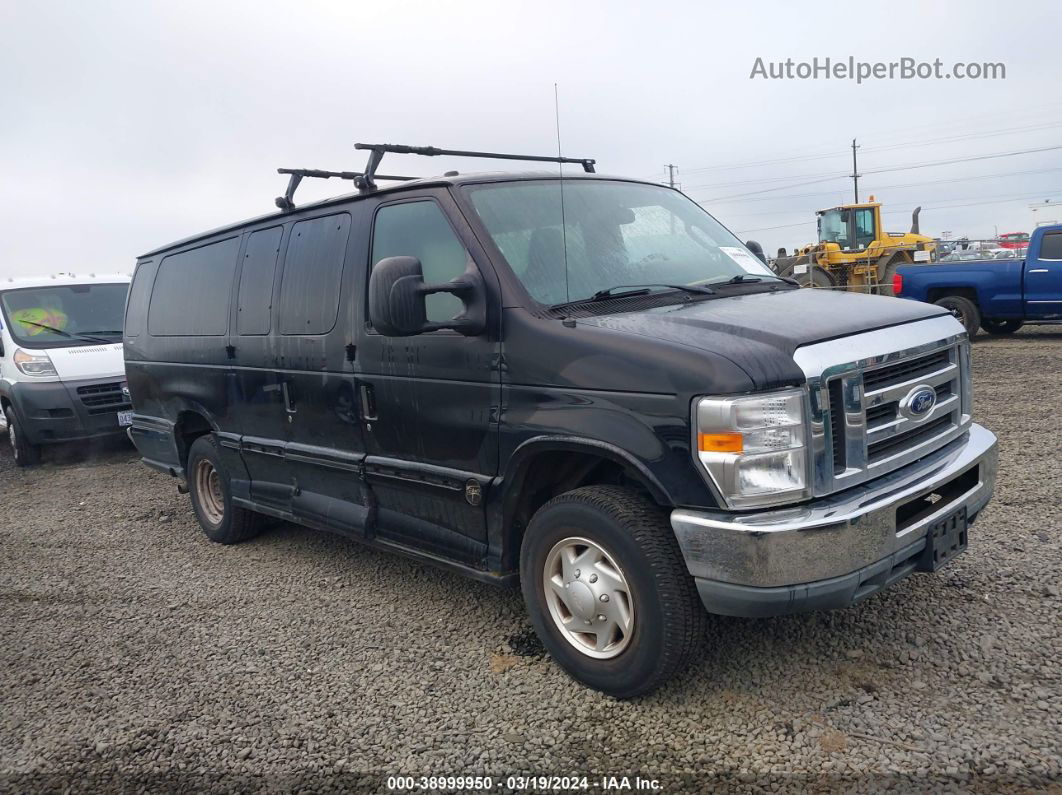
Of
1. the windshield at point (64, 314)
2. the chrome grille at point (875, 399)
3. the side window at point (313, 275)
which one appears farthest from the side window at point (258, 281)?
the windshield at point (64, 314)

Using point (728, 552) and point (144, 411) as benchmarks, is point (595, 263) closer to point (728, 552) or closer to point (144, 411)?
point (728, 552)

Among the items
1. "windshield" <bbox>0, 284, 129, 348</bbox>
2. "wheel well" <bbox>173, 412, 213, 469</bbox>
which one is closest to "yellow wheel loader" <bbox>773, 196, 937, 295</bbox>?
"windshield" <bbox>0, 284, 129, 348</bbox>

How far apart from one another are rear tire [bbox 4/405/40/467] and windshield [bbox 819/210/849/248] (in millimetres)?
19202

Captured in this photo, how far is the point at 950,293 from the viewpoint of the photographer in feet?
47.1

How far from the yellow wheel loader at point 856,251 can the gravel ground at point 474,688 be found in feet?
56.5

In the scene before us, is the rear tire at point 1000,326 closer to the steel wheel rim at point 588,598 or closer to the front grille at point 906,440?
the front grille at point 906,440

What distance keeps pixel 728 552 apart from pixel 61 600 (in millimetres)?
4087

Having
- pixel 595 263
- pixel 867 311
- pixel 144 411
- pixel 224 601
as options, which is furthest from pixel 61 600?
pixel 867 311

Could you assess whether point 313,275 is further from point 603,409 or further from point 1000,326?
point 1000,326

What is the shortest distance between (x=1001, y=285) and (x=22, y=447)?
47.3ft

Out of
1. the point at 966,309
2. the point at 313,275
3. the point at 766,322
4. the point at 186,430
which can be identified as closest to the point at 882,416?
the point at 766,322

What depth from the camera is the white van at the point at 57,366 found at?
898 cm

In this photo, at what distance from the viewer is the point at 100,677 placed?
382cm

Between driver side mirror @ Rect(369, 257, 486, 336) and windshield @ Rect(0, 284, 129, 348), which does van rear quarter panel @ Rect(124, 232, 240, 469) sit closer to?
driver side mirror @ Rect(369, 257, 486, 336)
